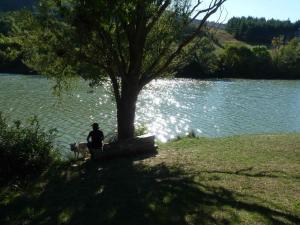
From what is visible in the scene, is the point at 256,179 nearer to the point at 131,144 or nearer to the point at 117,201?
the point at 117,201

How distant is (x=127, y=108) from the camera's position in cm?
1916

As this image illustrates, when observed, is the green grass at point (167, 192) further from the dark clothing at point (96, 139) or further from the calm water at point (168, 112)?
the calm water at point (168, 112)

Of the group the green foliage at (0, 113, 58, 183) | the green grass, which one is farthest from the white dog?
the green grass

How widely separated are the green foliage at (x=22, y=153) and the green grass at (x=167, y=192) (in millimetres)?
823

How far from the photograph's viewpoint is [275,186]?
12234 mm

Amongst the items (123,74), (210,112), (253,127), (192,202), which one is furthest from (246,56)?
(192,202)

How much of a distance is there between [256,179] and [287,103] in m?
42.5

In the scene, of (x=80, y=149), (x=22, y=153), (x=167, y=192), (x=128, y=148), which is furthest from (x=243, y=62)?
(x=167, y=192)

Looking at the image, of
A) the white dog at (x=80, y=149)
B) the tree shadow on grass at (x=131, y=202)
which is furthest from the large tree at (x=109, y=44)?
the tree shadow on grass at (x=131, y=202)

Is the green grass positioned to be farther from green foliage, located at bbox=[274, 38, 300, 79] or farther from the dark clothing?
green foliage, located at bbox=[274, 38, 300, 79]

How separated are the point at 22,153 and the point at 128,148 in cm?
422

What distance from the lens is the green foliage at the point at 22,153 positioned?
1535 cm

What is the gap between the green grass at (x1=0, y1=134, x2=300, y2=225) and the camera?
9.77m

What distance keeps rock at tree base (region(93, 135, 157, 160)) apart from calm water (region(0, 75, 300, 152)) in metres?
8.97
